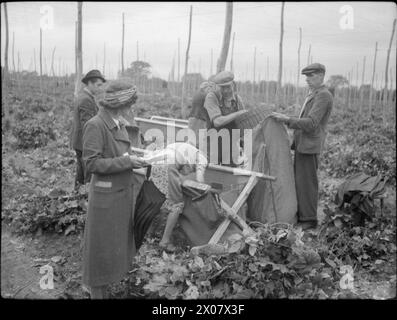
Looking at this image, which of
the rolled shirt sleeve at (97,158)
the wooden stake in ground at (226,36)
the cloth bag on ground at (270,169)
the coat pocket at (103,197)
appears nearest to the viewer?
the rolled shirt sleeve at (97,158)

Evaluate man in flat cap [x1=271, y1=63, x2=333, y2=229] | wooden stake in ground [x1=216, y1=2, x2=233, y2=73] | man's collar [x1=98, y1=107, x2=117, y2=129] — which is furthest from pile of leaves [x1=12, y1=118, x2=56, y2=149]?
man's collar [x1=98, y1=107, x2=117, y2=129]

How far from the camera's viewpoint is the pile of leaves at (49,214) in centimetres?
362

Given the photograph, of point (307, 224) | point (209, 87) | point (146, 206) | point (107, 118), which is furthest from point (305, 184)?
point (107, 118)

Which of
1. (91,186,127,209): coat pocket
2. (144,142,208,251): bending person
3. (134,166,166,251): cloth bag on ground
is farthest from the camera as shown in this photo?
(144,142,208,251): bending person

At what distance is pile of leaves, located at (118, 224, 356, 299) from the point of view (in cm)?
244

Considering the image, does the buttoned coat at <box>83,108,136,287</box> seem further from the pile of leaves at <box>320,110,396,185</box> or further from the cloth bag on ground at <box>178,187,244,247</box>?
the pile of leaves at <box>320,110,396,185</box>

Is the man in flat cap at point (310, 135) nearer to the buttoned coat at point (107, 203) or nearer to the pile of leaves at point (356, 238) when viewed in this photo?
the pile of leaves at point (356, 238)

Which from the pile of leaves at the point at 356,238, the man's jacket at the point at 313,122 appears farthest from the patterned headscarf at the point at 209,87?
the pile of leaves at the point at 356,238

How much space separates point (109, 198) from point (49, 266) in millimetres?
667

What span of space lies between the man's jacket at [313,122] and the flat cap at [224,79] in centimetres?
69

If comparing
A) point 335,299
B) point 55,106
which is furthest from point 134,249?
point 55,106

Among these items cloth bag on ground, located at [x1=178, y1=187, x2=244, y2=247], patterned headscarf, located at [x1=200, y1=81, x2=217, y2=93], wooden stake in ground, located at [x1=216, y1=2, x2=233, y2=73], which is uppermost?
wooden stake in ground, located at [x1=216, y1=2, x2=233, y2=73]

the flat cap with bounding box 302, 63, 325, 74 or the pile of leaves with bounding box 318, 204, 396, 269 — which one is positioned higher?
the flat cap with bounding box 302, 63, 325, 74
